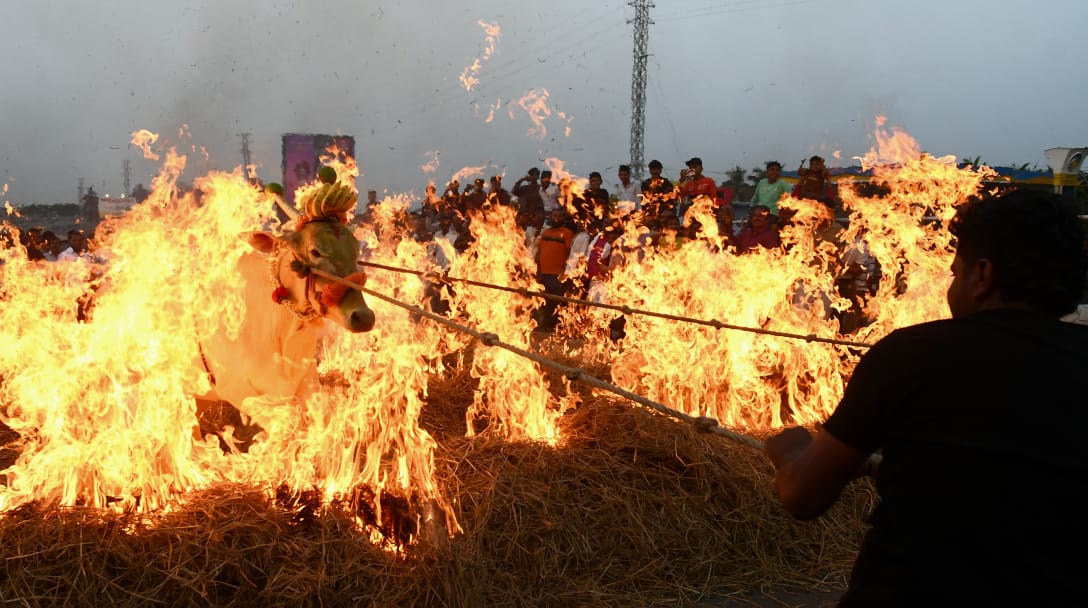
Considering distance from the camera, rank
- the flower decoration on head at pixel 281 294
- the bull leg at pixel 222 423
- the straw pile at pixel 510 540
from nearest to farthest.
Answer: the straw pile at pixel 510 540, the flower decoration on head at pixel 281 294, the bull leg at pixel 222 423

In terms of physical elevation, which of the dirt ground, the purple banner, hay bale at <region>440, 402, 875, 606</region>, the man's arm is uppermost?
the purple banner

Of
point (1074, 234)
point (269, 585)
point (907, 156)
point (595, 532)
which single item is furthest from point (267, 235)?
point (907, 156)

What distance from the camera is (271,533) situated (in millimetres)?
3955

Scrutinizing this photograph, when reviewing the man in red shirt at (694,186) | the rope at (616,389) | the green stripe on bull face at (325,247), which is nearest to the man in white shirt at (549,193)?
the man in red shirt at (694,186)

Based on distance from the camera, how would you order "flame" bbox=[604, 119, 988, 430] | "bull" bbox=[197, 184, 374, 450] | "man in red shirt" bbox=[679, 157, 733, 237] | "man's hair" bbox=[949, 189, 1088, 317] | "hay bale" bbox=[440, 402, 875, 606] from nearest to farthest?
"man's hair" bbox=[949, 189, 1088, 317], "hay bale" bbox=[440, 402, 875, 606], "bull" bbox=[197, 184, 374, 450], "flame" bbox=[604, 119, 988, 430], "man in red shirt" bbox=[679, 157, 733, 237]

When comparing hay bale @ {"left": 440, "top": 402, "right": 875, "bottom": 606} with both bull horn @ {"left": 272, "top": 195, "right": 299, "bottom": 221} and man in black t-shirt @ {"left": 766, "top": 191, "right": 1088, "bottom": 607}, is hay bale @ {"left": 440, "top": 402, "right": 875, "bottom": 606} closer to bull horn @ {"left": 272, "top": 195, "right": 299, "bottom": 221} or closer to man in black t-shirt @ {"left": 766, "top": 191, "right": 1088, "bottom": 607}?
bull horn @ {"left": 272, "top": 195, "right": 299, "bottom": 221}

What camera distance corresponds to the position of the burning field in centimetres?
381

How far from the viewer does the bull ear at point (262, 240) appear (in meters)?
4.66

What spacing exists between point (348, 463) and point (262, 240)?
1.33 m

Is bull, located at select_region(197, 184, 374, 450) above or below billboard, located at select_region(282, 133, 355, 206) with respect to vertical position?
below

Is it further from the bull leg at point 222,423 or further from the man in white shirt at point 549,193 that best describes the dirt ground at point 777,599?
the man in white shirt at point 549,193

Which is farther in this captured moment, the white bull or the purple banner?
the purple banner

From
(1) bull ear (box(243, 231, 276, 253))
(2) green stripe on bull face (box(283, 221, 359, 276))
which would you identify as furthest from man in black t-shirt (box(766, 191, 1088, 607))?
(1) bull ear (box(243, 231, 276, 253))

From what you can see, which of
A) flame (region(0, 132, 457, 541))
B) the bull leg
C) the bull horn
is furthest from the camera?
the bull leg
